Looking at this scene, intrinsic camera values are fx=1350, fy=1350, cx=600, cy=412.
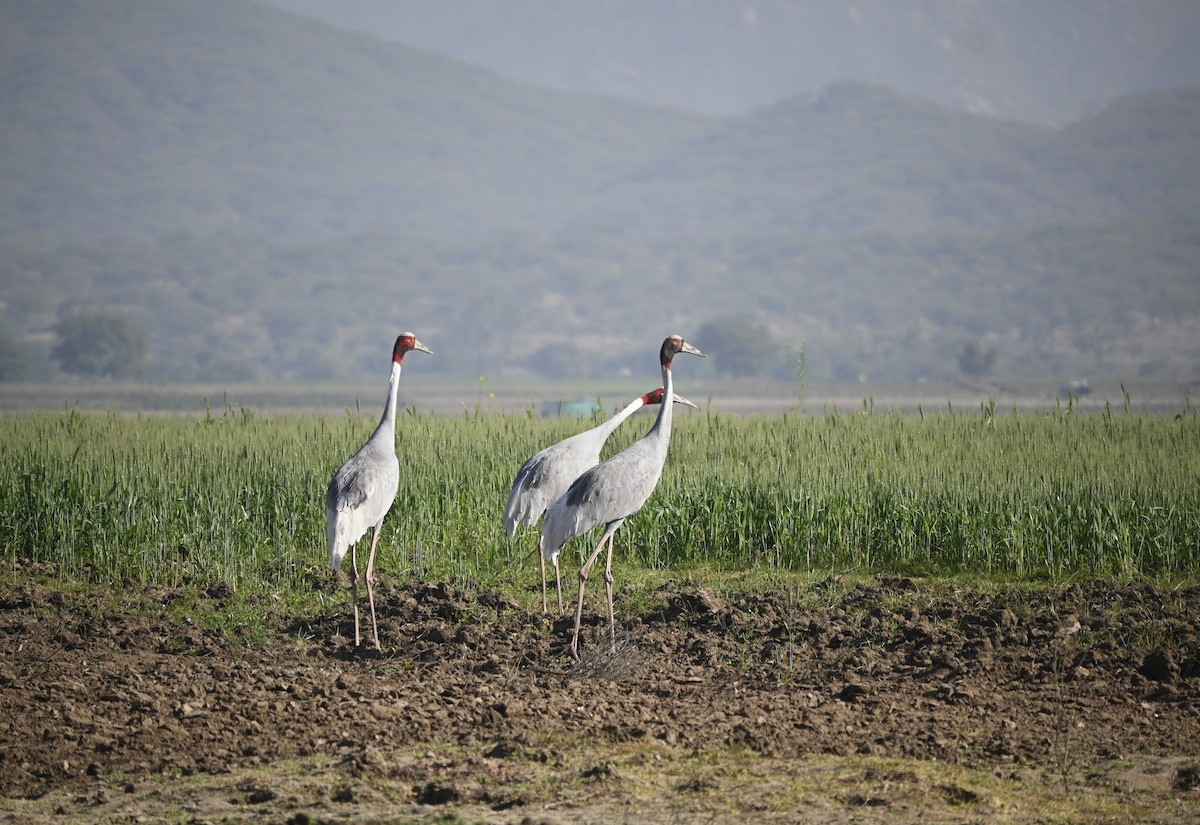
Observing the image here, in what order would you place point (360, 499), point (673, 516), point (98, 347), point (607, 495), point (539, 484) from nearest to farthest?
1. point (360, 499)
2. point (607, 495)
3. point (539, 484)
4. point (673, 516)
5. point (98, 347)

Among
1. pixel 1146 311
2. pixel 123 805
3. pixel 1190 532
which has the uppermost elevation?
pixel 1146 311

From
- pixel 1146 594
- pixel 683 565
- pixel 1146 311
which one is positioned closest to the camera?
pixel 1146 594

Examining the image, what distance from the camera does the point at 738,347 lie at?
16862 cm

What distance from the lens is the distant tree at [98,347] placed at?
157 meters

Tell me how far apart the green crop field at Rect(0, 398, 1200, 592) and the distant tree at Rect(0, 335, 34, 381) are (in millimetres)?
138729

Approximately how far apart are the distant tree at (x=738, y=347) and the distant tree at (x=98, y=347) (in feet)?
226

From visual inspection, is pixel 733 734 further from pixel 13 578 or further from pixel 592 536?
pixel 13 578

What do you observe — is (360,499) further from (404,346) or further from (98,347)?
(98,347)

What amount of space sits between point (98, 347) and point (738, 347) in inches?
3022

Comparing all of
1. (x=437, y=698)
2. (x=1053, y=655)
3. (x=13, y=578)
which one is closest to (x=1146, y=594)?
(x=1053, y=655)

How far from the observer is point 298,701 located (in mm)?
8211

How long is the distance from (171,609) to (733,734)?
18.7ft

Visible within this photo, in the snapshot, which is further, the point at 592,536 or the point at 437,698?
the point at 592,536

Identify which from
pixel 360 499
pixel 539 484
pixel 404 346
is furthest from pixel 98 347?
pixel 360 499
